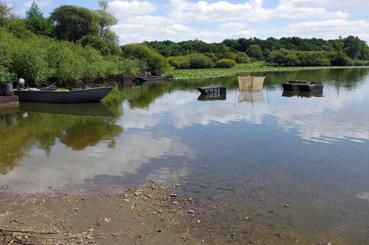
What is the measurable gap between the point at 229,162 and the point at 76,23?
5939 centimetres

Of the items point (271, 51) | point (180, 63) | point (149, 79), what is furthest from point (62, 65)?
point (271, 51)

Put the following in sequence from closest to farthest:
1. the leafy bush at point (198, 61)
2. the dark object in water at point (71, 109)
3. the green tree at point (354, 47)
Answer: the dark object in water at point (71, 109) < the leafy bush at point (198, 61) < the green tree at point (354, 47)

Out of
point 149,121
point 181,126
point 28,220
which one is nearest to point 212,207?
point 28,220

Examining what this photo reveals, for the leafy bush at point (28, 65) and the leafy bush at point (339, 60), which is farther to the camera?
the leafy bush at point (339, 60)

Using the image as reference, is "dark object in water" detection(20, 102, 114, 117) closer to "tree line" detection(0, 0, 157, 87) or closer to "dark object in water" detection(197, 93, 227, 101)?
"tree line" detection(0, 0, 157, 87)

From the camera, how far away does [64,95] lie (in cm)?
2689

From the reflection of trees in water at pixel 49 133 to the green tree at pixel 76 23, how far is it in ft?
150

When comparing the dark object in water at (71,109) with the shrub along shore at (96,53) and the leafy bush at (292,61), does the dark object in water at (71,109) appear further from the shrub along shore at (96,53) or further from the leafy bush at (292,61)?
the leafy bush at (292,61)

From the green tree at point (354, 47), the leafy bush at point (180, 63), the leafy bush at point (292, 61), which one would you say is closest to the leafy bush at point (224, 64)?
the leafy bush at point (180, 63)

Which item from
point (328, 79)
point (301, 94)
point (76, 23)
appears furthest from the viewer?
point (76, 23)

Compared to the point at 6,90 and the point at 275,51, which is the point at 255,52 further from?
the point at 6,90

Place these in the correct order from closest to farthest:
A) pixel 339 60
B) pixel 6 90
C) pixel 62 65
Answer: pixel 6 90 → pixel 62 65 → pixel 339 60

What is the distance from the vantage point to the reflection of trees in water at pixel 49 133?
13.9 m

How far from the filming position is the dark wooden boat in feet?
87.8
